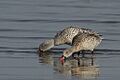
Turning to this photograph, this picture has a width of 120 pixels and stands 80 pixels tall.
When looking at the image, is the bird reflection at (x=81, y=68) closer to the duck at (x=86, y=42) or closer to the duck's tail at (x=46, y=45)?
the duck at (x=86, y=42)

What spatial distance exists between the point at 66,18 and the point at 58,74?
353 inches

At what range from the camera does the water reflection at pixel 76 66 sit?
1633 centimetres

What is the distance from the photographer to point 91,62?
18.2 metres

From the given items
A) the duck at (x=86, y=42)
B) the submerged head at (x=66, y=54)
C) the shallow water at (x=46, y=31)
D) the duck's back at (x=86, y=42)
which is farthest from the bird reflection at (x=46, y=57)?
the duck's back at (x=86, y=42)

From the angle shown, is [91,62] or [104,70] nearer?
[104,70]

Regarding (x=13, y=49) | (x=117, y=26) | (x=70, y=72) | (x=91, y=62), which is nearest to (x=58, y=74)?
(x=70, y=72)

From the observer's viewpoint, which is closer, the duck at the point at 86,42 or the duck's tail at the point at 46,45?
the duck at the point at 86,42

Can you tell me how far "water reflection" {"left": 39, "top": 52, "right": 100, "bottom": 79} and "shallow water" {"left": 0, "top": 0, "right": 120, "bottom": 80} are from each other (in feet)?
0.10

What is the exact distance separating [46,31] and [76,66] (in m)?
4.85

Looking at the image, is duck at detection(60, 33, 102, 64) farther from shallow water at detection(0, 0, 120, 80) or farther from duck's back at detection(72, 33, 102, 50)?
shallow water at detection(0, 0, 120, 80)

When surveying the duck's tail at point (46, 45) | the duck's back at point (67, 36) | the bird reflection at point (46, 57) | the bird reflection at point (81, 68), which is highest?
the duck's back at point (67, 36)

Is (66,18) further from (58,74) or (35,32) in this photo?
(58,74)

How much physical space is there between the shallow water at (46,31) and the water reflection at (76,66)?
3 cm

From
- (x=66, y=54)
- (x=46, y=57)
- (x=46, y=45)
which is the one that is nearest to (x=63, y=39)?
(x=46, y=45)
